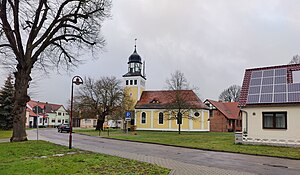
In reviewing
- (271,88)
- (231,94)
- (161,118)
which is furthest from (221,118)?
(271,88)

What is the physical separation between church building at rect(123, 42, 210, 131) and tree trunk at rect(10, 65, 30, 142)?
89.8 ft

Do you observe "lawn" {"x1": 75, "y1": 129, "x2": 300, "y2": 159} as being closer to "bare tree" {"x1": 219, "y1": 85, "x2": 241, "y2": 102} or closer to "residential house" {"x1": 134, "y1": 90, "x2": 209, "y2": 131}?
"residential house" {"x1": 134, "y1": 90, "x2": 209, "y2": 131}

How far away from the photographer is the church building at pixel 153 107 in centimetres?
5284

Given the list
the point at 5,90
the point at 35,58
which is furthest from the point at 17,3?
the point at 5,90

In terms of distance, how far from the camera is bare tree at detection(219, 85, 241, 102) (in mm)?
77188

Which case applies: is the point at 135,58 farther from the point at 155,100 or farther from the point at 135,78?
the point at 155,100

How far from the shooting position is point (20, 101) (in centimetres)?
1889

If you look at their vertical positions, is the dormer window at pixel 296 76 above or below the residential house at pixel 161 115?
above

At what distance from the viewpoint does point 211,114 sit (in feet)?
182

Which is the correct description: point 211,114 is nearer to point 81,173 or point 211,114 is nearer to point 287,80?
point 287,80

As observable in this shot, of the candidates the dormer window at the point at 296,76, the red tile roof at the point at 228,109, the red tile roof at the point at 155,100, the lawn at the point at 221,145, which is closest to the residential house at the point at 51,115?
→ the red tile roof at the point at 155,100

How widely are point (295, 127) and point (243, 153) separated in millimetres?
6392

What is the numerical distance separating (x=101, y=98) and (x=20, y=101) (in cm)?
3106

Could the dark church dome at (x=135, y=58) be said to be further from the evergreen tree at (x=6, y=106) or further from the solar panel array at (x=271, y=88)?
the solar panel array at (x=271, y=88)
